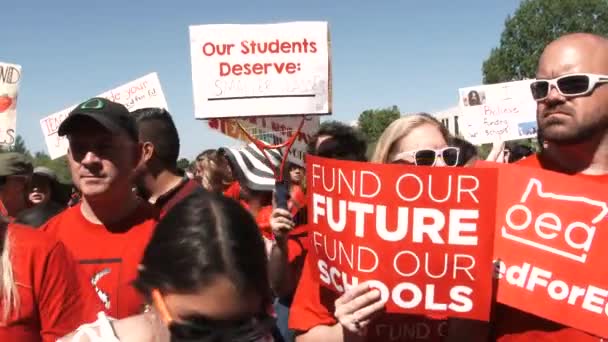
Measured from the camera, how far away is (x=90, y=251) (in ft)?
8.86

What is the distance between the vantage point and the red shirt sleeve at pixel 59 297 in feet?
7.50

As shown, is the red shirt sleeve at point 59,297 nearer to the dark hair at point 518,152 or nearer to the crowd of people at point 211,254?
the crowd of people at point 211,254

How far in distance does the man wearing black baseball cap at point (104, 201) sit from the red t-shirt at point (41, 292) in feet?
0.85

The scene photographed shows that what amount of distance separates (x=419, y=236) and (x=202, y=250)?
34.4 inches

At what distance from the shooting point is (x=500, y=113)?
8.84 m

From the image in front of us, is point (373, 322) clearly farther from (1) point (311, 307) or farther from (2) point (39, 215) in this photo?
(2) point (39, 215)

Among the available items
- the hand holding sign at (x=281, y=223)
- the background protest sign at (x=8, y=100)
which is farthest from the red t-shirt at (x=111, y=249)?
the background protest sign at (x=8, y=100)

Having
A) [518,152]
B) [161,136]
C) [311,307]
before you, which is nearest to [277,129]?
[161,136]

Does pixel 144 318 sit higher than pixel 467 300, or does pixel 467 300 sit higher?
pixel 144 318

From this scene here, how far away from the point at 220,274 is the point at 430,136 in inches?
53.6

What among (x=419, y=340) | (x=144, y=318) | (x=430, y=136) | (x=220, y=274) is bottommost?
(x=419, y=340)

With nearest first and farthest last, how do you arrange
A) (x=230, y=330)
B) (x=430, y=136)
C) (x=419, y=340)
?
(x=230, y=330)
(x=419, y=340)
(x=430, y=136)

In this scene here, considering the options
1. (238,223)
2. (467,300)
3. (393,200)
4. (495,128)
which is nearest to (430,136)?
(393,200)

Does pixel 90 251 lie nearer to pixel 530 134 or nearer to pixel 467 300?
pixel 467 300
